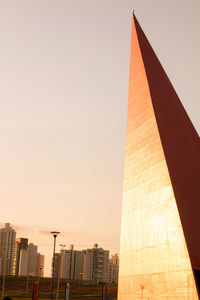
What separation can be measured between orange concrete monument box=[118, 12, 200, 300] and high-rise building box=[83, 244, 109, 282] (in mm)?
119270

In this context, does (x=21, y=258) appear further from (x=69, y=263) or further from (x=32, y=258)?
(x=32, y=258)

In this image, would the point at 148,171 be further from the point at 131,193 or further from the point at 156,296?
the point at 156,296

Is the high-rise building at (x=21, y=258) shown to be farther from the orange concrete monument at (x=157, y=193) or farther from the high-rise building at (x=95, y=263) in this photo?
the orange concrete monument at (x=157, y=193)

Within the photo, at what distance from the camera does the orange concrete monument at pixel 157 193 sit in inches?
417

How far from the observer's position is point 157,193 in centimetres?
1170

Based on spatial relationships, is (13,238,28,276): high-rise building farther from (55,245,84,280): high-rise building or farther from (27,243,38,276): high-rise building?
(55,245,84,280): high-rise building

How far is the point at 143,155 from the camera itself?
12.8 m

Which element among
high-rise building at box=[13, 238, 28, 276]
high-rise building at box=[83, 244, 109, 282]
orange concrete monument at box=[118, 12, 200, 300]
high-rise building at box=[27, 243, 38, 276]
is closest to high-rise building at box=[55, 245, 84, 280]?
high-rise building at box=[83, 244, 109, 282]

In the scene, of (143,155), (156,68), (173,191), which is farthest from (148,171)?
(156,68)

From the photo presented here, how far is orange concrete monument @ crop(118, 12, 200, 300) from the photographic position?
34.8 feet

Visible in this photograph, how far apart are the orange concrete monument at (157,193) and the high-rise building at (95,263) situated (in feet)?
391

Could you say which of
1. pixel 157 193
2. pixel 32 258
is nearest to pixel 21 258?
pixel 32 258

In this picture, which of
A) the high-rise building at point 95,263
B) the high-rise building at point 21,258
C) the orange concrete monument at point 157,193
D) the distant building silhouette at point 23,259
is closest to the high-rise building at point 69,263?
the high-rise building at point 95,263

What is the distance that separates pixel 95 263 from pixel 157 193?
410ft
